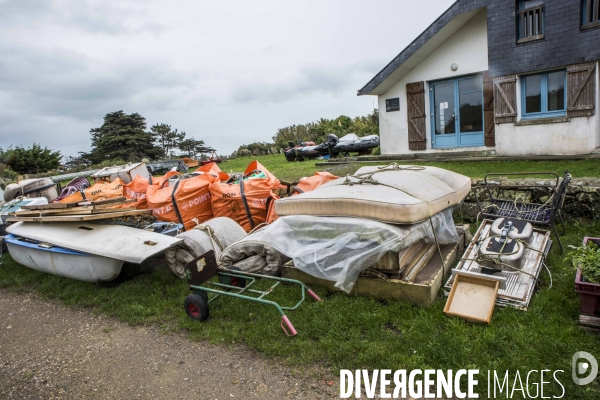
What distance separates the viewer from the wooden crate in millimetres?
3424

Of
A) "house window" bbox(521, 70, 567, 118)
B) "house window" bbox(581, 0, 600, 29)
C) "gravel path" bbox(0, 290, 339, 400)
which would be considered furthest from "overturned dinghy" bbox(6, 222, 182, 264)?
"house window" bbox(581, 0, 600, 29)

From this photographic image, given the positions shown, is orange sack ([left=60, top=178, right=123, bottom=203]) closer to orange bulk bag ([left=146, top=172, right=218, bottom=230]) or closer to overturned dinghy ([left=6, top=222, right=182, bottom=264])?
orange bulk bag ([left=146, top=172, right=218, bottom=230])

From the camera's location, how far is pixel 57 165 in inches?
987

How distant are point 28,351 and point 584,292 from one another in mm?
4420

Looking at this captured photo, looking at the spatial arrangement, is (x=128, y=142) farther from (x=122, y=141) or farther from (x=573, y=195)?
(x=573, y=195)

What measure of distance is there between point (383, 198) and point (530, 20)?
30.7 feet

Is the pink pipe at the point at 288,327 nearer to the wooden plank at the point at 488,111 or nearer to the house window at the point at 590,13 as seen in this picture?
the wooden plank at the point at 488,111

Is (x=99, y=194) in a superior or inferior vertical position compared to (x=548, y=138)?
superior

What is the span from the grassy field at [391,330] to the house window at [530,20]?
26.4 ft

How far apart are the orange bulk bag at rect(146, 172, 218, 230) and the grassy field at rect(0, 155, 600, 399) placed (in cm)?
180

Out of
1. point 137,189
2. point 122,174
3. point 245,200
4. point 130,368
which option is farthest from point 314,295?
point 122,174

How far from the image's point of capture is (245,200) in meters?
5.77

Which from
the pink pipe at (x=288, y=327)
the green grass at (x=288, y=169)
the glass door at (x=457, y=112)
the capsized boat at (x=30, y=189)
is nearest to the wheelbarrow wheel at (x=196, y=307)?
the pink pipe at (x=288, y=327)

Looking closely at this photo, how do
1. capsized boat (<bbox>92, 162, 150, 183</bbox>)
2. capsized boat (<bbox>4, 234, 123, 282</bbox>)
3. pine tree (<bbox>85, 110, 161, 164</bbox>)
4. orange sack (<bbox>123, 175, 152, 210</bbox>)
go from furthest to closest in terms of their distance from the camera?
pine tree (<bbox>85, 110, 161, 164</bbox>), capsized boat (<bbox>92, 162, 150, 183</bbox>), orange sack (<bbox>123, 175, 152, 210</bbox>), capsized boat (<bbox>4, 234, 123, 282</bbox>)
